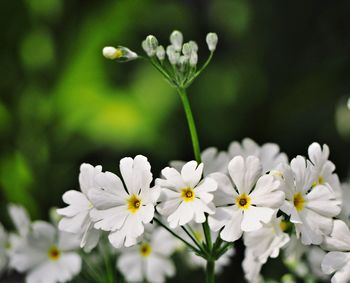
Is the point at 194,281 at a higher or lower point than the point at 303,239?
lower

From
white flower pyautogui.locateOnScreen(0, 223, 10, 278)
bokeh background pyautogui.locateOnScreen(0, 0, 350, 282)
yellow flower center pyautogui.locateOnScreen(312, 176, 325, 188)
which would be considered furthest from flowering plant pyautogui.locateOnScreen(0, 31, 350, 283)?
bokeh background pyautogui.locateOnScreen(0, 0, 350, 282)

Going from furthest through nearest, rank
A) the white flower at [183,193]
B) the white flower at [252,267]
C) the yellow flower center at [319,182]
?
the white flower at [252,267]
the yellow flower center at [319,182]
the white flower at [183,193]

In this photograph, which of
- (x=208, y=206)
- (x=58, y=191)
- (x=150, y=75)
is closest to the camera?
(x=208, y=206)

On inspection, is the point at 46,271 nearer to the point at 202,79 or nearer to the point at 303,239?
the point at 303,239

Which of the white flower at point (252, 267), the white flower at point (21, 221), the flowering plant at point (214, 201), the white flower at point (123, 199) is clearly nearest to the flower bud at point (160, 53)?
the flowering plant at point (214, 201)

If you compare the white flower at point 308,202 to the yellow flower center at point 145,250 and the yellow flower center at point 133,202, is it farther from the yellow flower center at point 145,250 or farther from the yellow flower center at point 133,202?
the yellow flower center at point 145,250

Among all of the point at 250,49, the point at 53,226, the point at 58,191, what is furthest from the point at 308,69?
the point at 53,226
